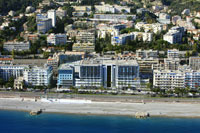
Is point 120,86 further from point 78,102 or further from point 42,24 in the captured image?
point 42,24

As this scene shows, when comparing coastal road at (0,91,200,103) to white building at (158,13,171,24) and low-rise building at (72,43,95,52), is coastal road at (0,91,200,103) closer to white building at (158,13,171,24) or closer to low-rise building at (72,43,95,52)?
low-rise building at (72,43,95,52)

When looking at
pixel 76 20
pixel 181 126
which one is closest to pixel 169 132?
pixel 181 126

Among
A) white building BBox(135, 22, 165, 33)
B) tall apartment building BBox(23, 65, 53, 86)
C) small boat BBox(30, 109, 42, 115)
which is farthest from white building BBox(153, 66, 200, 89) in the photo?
white building BBox(135, 22, 165, 33)

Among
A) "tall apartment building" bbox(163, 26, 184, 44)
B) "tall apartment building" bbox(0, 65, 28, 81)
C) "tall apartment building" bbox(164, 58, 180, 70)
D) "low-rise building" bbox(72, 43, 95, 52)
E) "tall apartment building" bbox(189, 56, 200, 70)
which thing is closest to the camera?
"tall apartment building" bbox(0, 65, 28, 81)

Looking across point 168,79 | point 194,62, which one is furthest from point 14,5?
point 168,79

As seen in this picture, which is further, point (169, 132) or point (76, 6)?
point (76, 6)

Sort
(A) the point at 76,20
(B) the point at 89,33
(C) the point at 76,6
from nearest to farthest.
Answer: (B) the point at 89,33
(A) the point at 76,20
(C) the point at 76,6

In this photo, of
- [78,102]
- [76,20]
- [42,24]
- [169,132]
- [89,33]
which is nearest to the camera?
[169,132]
